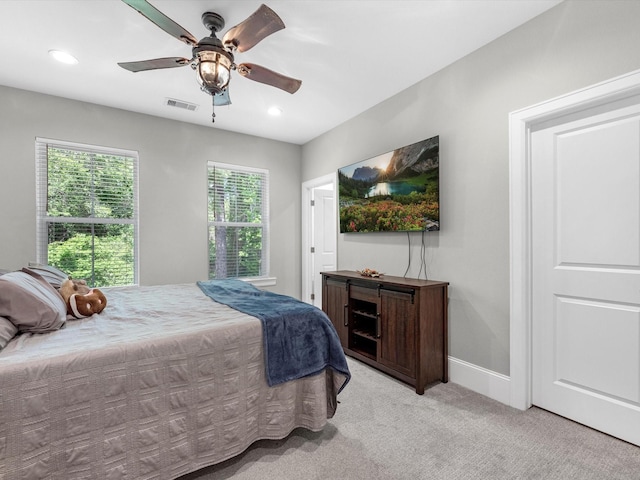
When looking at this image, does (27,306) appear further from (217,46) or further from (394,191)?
(394,191)

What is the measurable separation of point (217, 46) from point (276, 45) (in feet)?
2.16

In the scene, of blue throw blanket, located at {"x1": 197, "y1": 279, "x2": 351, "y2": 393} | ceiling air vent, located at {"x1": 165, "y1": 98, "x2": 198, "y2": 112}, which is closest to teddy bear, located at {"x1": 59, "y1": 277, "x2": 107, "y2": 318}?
blue throw blanket, located at {"x1": 197, "y1": 279, "x2": 351, "y2": 393}

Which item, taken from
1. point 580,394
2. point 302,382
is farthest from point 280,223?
point 580,394

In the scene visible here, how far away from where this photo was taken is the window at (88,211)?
128 inches

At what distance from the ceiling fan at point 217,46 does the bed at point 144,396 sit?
1574mm

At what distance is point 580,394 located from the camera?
201cm

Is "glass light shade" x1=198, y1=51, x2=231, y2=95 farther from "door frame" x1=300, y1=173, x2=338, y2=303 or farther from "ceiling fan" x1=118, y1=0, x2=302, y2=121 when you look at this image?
"door frame" x1=300, y1=173, x2=338, y2=303

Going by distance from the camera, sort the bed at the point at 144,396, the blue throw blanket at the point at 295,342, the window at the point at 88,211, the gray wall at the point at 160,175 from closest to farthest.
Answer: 1. the bed at the point at 144,396
2. the blue throw blanket at the point at 295,342
3. the gray wall at the point at 160,175
4. the window at the point at 88,211

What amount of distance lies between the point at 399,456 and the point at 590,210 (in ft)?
6.34

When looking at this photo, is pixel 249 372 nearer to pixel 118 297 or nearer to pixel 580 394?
pixel 118 297

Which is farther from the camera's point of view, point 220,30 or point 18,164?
point 18,164

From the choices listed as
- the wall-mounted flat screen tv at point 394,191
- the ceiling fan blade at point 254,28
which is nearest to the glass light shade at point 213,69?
the ceiling fan blade at point 254,28

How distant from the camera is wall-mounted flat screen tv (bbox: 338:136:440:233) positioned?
9.11ft

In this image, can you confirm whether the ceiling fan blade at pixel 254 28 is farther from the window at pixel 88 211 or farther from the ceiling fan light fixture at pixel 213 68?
the window at pixel 88 211
